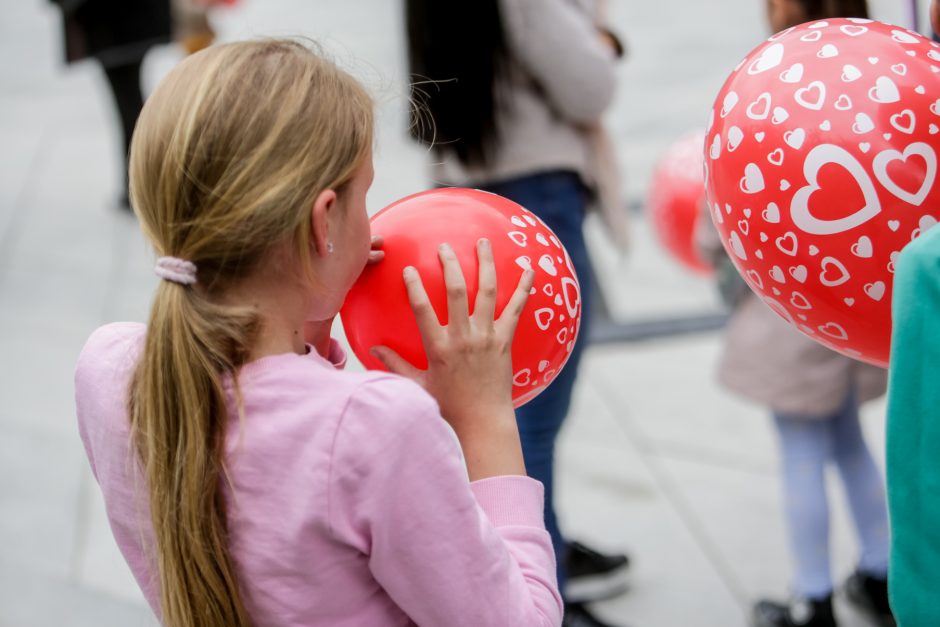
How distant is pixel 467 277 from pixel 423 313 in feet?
0.32

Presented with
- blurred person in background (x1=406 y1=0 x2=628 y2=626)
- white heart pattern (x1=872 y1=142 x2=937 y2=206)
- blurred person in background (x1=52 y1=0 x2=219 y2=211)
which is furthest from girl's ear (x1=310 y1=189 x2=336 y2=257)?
blurred person in background (x1=52 y1=0 x2=219 y2=211)

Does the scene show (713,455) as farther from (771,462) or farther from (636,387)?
(636,387)

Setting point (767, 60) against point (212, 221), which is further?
point (767, 60)

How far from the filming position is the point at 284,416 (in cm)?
131

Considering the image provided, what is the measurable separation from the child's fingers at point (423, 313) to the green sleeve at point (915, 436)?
0.57 metres

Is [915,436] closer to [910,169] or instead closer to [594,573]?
[910,169]

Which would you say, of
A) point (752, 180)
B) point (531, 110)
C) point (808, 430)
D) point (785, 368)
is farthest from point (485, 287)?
point (808, 430)

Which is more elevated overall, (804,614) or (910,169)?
(910,169)

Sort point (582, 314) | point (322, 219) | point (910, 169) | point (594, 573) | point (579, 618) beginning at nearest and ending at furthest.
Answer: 1. point (322, 219)
2. point (910, 169)
3. point (582, 314)
4. point (579, 618)
5. point (594, 573)

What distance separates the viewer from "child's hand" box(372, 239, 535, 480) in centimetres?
146

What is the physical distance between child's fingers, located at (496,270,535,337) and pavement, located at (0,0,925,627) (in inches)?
10.7

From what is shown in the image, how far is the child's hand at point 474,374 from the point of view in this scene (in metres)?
1.46

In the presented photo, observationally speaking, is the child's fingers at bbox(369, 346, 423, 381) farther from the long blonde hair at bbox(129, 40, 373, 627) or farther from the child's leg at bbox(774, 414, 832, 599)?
the child's leg at bbox(774, 414, 832, 599)

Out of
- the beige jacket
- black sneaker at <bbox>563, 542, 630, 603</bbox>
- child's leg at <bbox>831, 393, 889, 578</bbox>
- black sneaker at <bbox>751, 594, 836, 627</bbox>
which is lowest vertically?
black sneaker at <bbox>563, 542, 630, 603</bbox>
